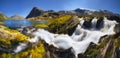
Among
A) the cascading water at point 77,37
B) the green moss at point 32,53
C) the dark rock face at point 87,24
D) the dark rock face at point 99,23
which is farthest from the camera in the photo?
the dark rock face at point 87,24

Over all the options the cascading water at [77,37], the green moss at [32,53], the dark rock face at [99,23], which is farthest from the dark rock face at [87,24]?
the green moss at [32,53]

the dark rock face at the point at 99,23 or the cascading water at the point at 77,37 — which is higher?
the dark rock face at the point at 99,23

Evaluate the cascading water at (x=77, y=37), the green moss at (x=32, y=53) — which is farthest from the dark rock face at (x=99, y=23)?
the green moss at (x=32, y=53)

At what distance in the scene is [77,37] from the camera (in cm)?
7025

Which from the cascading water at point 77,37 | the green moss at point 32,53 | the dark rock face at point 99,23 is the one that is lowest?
the green moss at point 32,53

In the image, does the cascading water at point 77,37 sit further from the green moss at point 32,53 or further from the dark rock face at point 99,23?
the green moss at point 32,53

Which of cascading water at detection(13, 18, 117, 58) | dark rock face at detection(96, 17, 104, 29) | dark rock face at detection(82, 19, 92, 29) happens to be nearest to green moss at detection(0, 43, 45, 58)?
cascading water at detection(13, 18, 117, 58)

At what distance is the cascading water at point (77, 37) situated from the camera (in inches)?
2396

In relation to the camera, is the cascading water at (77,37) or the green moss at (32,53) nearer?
the green moss at (32,53)

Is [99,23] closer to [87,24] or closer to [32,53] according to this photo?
[87,24]

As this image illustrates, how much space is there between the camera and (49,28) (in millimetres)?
82938

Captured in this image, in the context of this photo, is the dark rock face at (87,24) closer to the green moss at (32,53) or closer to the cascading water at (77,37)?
the cascading water at (77,37)

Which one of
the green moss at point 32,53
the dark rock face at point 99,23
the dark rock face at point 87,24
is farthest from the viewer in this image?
the dark rock face at point 87,24

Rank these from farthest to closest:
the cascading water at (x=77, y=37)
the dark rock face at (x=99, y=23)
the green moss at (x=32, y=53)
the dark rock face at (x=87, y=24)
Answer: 1. the dark rock face at (x=87, y=24)
2. the dark rock face at (x=99, y=23)
3. the cascading water at (x=77, y=37)
4. the green moss at (x=32, y=53)
